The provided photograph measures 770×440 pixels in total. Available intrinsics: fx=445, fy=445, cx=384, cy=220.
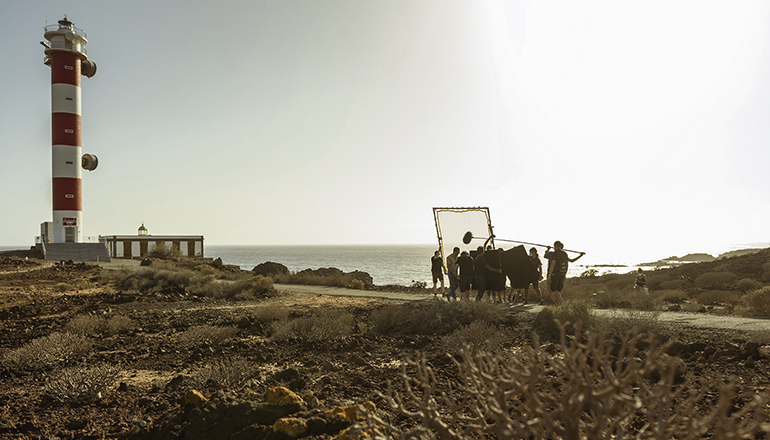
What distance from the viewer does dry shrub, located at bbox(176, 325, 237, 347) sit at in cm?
879

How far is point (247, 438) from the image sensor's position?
11.8ft

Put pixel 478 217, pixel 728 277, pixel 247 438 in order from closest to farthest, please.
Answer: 1. pixel 247 438
2. pixel 478 217
3. pixel 728 277

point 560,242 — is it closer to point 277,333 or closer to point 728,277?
point 277,333

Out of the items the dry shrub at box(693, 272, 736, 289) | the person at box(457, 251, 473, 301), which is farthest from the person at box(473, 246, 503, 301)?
the dry shrub at box(693, 272, 736, 289)

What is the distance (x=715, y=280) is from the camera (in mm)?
22062

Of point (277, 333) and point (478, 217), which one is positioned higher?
point (478, 217)

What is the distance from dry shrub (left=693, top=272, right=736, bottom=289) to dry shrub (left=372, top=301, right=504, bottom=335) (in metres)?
16.8

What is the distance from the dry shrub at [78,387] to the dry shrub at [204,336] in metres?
2.94

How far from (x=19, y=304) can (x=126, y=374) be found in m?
12.0

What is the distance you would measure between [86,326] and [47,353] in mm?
2688

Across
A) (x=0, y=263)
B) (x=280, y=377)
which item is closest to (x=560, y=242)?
(x=280, y=377)

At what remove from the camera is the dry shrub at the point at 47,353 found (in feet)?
23.3

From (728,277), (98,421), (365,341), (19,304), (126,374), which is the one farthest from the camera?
(728,277)

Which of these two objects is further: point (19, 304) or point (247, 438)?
point (19, 304)
